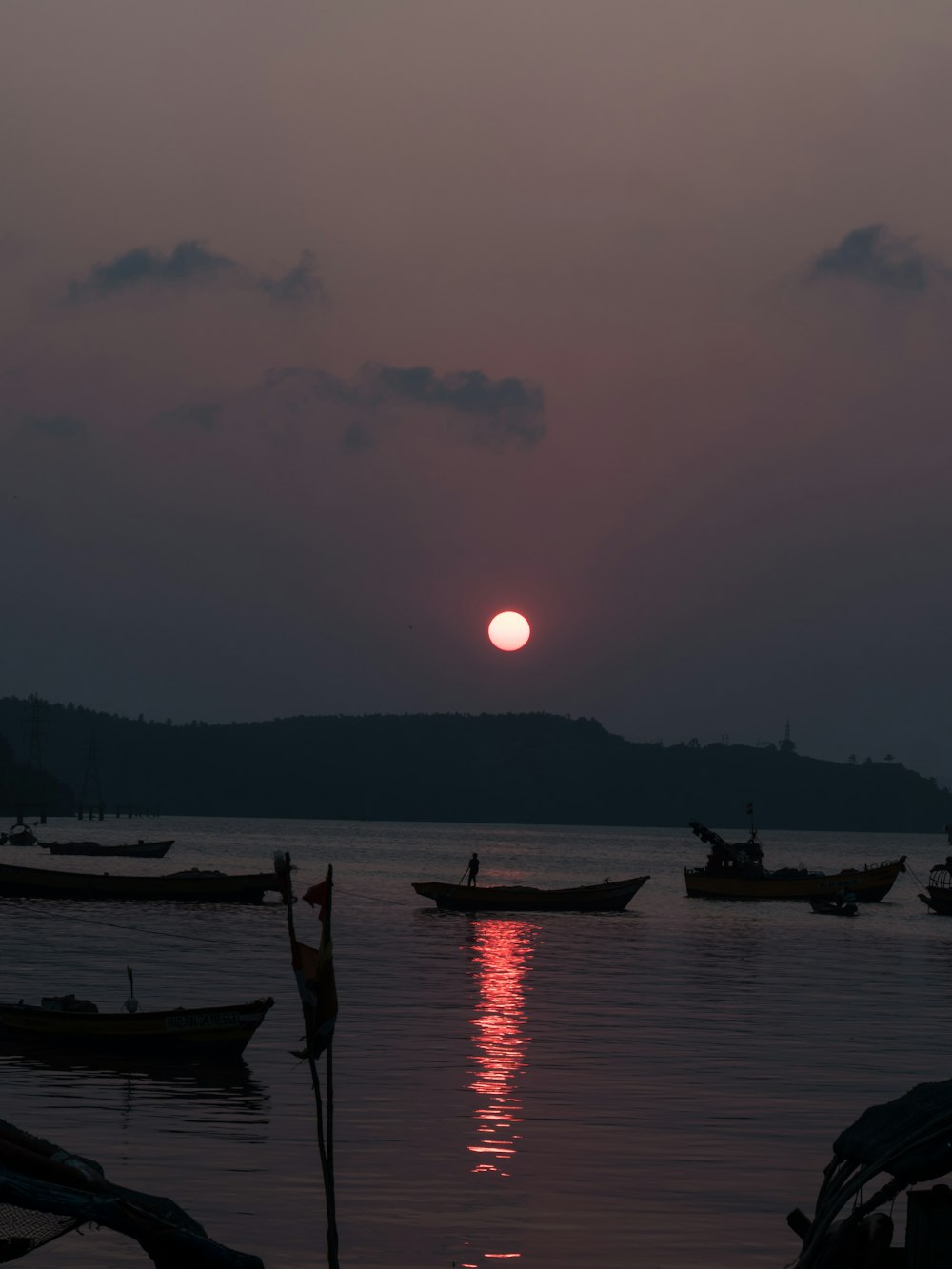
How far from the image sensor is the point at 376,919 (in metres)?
88.4

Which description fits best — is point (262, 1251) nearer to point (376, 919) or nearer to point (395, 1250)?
point (395, 1250)

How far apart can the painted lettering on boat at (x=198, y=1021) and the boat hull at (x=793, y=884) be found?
75.5m

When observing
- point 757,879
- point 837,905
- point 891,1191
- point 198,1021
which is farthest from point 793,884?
point 891,1191

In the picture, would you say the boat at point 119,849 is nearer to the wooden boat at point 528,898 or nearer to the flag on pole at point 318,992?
the wooden boat at point 528,898

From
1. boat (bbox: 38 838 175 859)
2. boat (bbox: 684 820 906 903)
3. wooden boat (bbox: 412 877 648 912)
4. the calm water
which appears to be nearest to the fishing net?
the calm water

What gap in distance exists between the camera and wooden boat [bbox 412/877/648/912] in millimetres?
92562

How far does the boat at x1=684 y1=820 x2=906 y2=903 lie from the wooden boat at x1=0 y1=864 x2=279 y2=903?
2838 cm

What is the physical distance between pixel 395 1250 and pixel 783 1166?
7.41 meters

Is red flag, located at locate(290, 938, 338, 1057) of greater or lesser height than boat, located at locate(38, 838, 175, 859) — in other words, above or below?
above

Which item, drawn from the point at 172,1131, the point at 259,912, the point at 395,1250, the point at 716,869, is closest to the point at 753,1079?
the point at 172,1131

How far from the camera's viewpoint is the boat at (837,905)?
101m

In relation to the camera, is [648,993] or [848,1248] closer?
[848,1248]

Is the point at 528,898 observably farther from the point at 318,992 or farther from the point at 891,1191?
the point at 891,1191

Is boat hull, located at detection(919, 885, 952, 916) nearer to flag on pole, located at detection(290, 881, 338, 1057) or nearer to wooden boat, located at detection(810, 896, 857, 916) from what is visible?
wooden boat, located at detection(810, 896, 857, 916)
